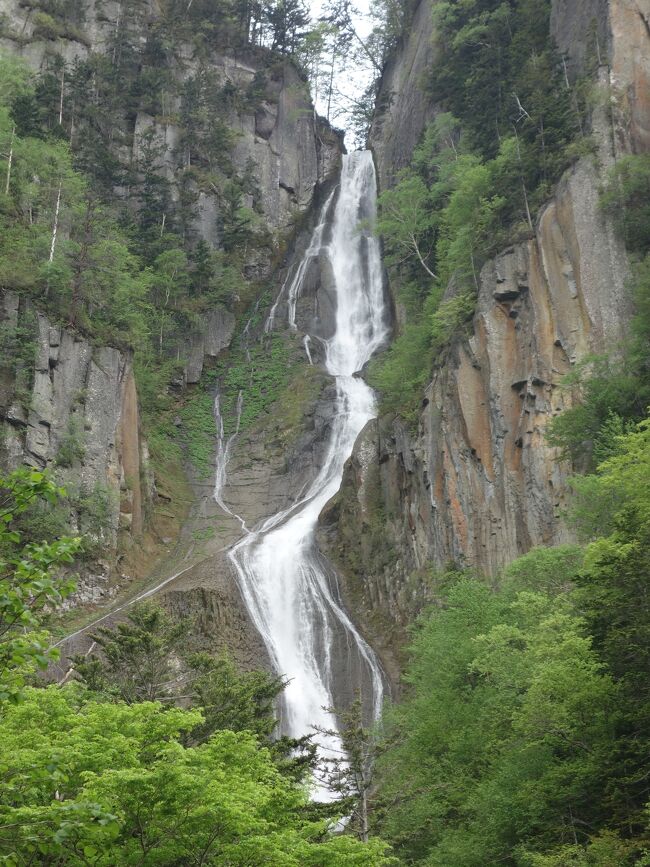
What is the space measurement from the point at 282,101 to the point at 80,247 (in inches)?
1416

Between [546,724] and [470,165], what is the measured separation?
33944 mm

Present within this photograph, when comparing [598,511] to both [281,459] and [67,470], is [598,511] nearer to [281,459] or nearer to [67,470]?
[67,470]

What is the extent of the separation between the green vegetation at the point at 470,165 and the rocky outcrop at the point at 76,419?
12.8 m

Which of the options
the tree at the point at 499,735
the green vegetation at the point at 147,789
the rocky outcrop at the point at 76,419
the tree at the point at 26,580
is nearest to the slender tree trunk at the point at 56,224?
the rocky outcrop at the point at 76,419

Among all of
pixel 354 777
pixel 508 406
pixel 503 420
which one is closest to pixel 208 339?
pixel 508 406

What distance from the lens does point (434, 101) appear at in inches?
2189

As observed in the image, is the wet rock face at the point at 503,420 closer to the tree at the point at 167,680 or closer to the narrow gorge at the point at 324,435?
the narrow gorge at the point at 324,435

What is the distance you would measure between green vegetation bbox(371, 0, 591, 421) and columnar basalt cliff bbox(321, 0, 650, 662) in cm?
135

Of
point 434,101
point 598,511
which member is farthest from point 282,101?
point 598,511

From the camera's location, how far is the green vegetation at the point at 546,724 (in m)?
13.7

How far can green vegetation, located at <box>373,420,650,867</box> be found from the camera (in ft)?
44.8

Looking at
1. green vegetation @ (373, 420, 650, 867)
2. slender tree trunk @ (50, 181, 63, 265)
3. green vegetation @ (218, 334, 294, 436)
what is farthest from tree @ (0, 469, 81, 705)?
green vegetation @ (218, 334, 294, 436)

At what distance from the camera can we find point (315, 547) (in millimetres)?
39969

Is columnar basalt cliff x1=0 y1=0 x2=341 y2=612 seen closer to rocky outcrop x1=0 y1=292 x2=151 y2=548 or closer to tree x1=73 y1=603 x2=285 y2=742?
rocky outcrop x1=0 y1=292 x2=151 y2=548
